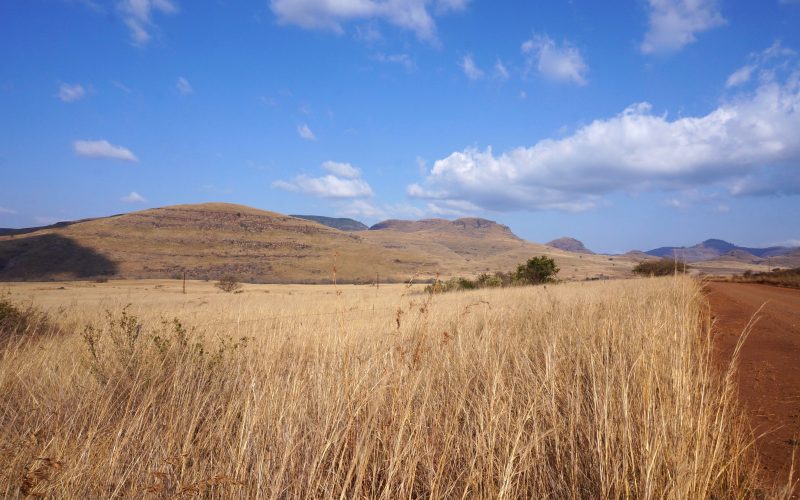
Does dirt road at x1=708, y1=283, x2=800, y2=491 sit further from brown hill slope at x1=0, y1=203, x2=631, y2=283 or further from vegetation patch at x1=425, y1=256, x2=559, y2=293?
brown hill slope at x1=0, y1=203, x2=631, y2=283

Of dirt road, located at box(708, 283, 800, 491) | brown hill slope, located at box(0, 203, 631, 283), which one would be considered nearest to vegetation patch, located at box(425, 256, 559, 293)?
brown hill slope, located at box(0, 203, 631, 283)

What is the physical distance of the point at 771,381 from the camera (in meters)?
4.63

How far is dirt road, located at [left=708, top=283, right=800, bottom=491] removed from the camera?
3008 mm

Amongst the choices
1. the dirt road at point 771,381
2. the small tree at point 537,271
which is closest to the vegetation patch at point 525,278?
the small tree at point 537,271

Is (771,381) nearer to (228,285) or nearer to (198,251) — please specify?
(228,285)

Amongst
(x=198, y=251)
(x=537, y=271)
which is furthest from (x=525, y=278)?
(x=198, y=251)

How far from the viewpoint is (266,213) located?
121 metres

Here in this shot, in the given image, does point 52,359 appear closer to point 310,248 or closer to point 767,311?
point 767,311

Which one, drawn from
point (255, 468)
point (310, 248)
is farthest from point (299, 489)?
point (310, 248)

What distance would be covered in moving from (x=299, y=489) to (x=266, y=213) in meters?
126

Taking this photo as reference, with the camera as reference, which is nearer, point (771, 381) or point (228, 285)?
point (771, 381)

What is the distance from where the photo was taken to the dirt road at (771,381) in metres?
3.01

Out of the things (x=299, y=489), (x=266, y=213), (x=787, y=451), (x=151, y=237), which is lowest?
(x=787, y=451)

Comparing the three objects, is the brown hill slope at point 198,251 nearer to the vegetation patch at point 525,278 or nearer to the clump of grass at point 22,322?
the vegetation patch at point 525,278
